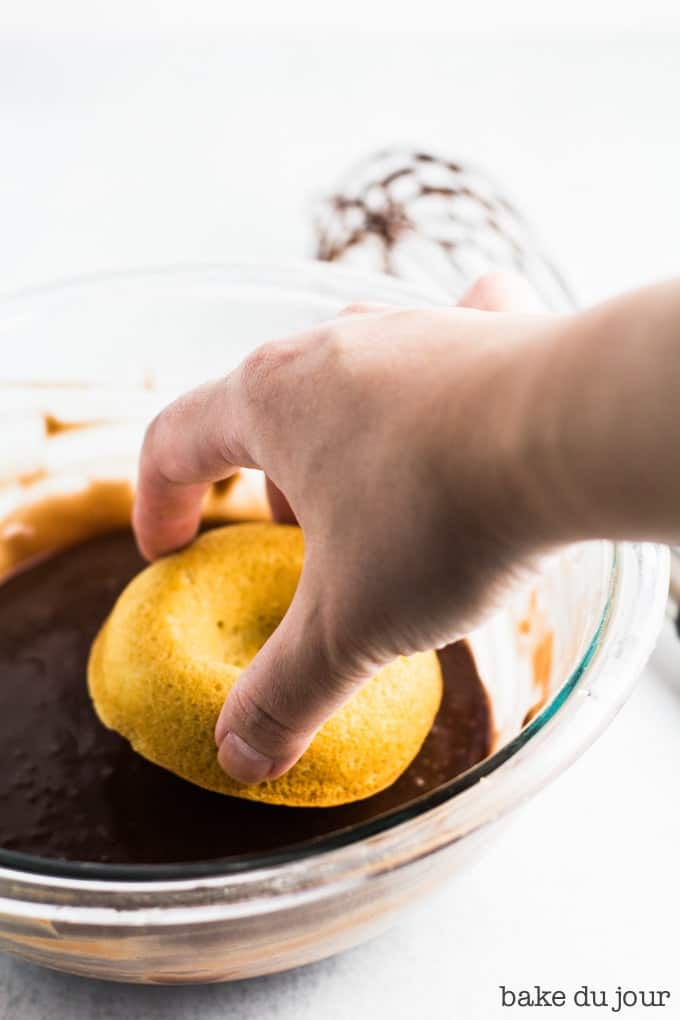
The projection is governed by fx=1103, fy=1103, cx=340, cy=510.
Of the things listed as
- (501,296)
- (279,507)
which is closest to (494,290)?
(501,296)

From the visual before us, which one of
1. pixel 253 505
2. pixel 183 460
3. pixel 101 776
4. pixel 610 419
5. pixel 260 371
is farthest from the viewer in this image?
pixel 253 505

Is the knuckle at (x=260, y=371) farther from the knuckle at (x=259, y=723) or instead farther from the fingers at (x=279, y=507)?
the fingers at (x=279, y=507)

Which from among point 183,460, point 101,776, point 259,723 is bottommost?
point 101,776

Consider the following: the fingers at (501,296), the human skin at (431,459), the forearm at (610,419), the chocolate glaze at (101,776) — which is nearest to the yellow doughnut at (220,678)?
the chocolate glaze at (101,776)

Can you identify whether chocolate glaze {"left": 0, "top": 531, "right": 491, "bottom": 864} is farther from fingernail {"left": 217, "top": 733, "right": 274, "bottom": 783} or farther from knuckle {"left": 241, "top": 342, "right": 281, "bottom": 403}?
knuckle {"left": 241, "top": 342, "right": 281, "bottom": 403}

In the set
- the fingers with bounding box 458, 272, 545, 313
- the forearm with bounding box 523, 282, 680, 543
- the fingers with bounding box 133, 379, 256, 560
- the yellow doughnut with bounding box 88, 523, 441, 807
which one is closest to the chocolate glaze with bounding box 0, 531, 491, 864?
the yellow doughnut with bounding box 88, 523, 441, 807

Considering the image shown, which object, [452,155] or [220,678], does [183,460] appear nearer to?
[220,678]

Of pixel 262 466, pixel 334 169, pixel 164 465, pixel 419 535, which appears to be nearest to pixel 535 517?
pixel 419 535
